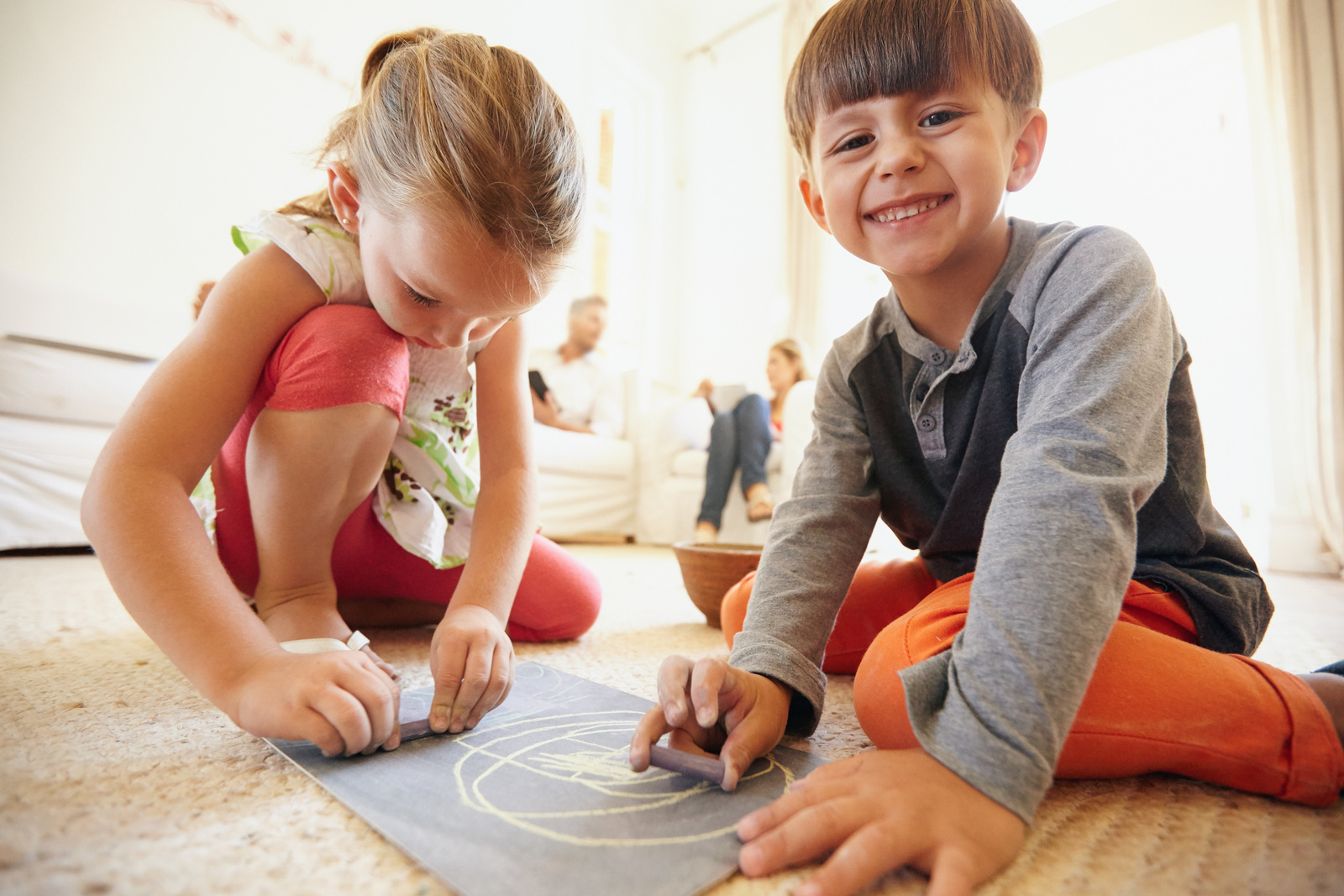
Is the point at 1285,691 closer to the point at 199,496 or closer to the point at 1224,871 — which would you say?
the point at 1224,871

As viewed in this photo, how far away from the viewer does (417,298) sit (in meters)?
0.57

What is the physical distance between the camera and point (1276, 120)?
2.13 meters

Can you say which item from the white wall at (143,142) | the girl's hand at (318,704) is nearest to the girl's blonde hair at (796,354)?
the white wall at (143,142)

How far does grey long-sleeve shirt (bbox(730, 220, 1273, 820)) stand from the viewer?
352 millimetres

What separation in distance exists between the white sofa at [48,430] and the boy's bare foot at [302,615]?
999mm

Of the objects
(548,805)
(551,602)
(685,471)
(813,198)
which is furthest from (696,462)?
(548,805)

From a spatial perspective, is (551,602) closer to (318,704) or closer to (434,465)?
(434,465)

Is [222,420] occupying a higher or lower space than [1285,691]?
higher

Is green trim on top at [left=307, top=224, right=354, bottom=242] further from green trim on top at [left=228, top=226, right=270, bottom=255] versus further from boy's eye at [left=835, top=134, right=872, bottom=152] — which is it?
boy's eye at [left=835, top=134, right=872, bottom=152]

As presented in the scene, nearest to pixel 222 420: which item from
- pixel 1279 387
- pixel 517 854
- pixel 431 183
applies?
pixel 431 183

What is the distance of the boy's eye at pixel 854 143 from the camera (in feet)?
1.95

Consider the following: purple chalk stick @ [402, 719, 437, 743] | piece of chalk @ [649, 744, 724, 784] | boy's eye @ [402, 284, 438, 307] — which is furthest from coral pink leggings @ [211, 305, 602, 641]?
piece of chalk @ [649, 744, 724, 784]

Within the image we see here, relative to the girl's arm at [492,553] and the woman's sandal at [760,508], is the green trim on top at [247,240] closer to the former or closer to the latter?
the girl's arm at [492,553]

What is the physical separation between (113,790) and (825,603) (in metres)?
0.49
